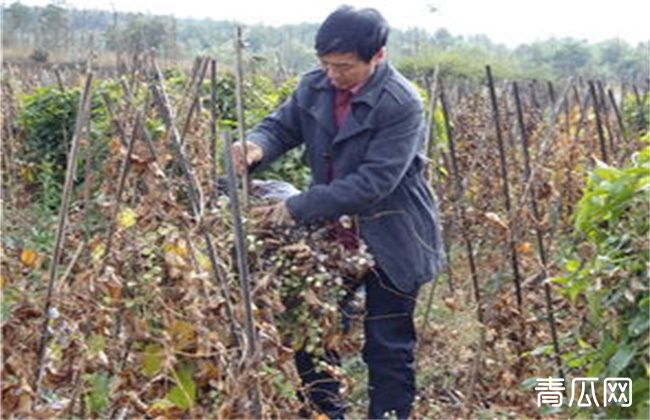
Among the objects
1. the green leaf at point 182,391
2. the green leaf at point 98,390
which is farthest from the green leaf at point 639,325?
the green leaf at point 98,390

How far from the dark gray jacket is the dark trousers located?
76 millimetres

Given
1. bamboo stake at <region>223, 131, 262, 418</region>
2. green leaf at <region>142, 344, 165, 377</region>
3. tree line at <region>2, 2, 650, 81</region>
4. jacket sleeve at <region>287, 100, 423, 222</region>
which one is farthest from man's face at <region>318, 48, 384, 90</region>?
tree line at <region>2, 2, 650, 81</region>

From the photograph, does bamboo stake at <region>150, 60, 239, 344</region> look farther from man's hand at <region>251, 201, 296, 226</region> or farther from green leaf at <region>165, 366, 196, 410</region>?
man's hand at <region>251, 201, 296, 226</region>

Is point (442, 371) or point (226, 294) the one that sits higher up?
point (226, 294)

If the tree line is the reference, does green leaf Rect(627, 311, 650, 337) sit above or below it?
below

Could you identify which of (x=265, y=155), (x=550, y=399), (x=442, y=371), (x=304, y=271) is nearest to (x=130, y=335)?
(x=304, y=271)

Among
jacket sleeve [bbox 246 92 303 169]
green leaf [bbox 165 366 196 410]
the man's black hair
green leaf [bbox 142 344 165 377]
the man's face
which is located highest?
the man's black hair

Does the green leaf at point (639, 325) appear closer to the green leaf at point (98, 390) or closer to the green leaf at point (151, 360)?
the green leaf at point (151, 360)

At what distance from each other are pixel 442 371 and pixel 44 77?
429 inches

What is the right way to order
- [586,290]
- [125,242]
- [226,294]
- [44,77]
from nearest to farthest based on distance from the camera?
[226,294] → [125,242] → [586,290] → [44,77]

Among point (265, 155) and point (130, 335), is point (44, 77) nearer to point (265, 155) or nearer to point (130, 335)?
point (265, 155)

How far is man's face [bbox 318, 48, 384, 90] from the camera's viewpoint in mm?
3033

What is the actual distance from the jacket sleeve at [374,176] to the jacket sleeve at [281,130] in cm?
33

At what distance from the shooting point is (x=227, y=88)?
6.88 m
